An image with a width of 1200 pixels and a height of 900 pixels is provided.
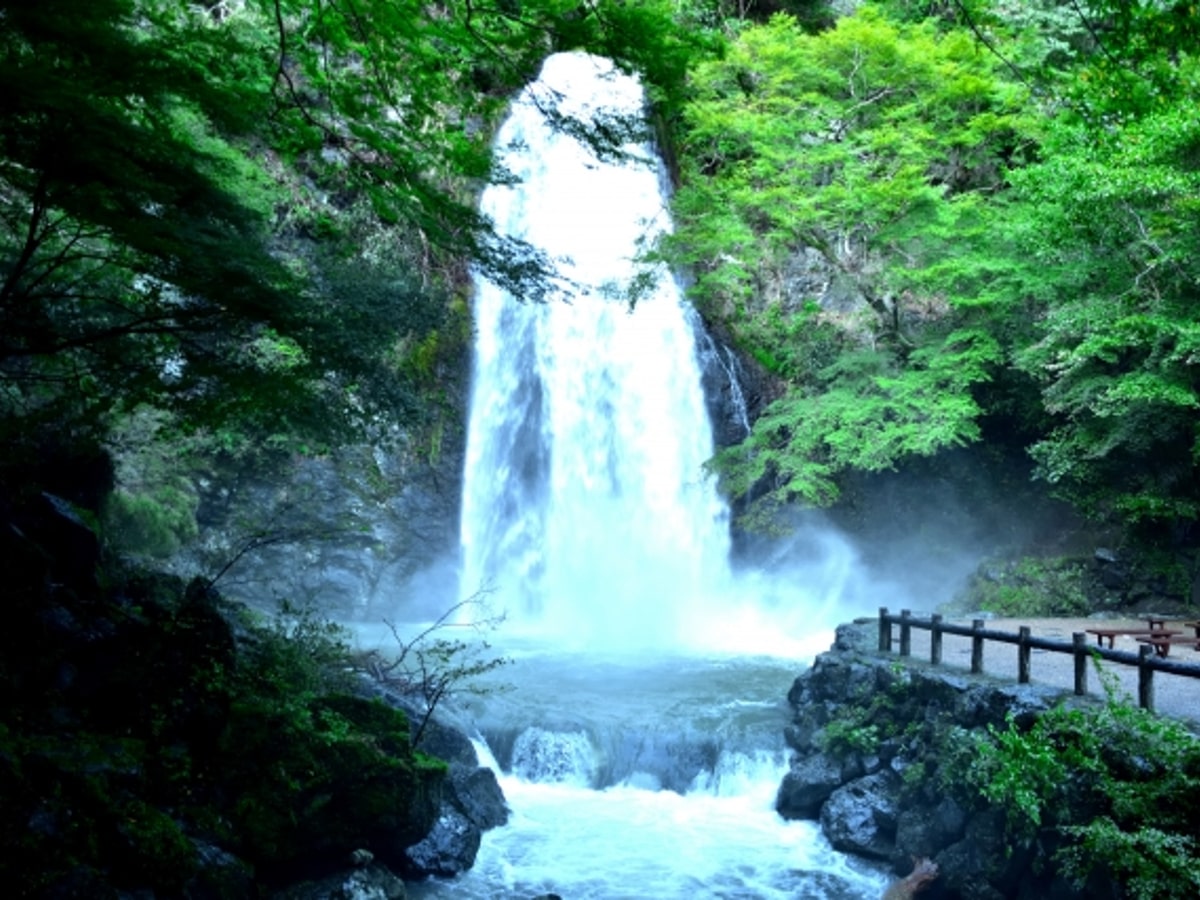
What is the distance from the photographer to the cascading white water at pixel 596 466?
57.3 ft

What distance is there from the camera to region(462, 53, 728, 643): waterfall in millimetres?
17484

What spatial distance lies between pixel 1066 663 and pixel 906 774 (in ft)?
8.73

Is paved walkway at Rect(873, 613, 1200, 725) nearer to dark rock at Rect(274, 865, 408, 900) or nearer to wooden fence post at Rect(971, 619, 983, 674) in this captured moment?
wooden fence post at Rect(971, 619, 983, 674)

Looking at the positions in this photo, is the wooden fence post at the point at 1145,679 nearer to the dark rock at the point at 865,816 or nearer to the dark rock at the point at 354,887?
the dark rock at the point at 865,816

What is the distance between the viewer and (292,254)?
16453 millimetres

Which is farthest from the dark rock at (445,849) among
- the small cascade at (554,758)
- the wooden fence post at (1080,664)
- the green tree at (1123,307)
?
the green tree at (1123,307)

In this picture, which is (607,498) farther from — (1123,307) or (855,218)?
(1123,307)

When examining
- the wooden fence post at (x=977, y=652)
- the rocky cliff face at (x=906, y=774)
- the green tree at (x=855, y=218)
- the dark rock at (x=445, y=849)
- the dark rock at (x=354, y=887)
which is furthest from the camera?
the green tree at (x=855, y=218)

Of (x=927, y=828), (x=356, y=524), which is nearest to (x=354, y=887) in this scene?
(x=927, y=828)

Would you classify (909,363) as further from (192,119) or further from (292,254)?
(192,119)

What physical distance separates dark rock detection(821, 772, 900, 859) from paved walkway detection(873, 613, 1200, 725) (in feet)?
5.04

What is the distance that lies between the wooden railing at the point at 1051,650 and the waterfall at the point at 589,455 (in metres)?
7.10

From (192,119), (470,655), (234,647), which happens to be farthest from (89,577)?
(470,655)

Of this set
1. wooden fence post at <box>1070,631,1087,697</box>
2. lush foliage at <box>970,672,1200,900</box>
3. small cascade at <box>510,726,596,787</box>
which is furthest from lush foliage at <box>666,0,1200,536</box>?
small cascade at <box>510,726,596,787</box>
